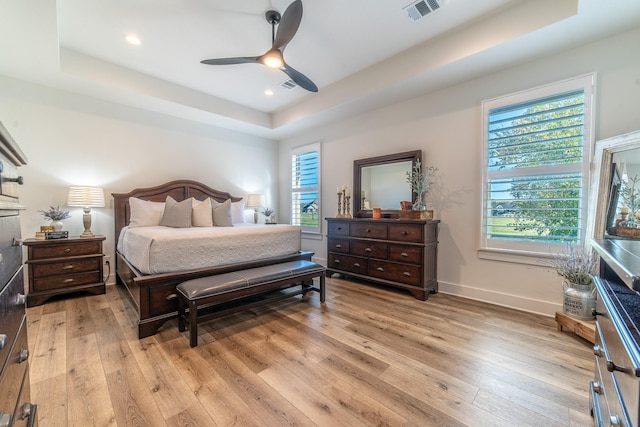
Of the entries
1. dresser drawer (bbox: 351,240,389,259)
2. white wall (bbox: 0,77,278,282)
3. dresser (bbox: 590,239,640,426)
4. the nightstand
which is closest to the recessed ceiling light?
white wall (bbox: 0,77,278,282)

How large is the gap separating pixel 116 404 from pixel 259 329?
1.10 metres

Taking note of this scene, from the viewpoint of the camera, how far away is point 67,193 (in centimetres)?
356

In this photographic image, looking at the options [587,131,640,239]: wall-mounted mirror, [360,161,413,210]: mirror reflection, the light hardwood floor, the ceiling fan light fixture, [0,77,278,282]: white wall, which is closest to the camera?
the light hardwood floor

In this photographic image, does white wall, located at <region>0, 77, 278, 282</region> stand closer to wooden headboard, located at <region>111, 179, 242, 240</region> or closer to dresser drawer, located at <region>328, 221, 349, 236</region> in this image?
wooden headboard, located at <region>111, 179, 242, 240</region>

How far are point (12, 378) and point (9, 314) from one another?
195mm

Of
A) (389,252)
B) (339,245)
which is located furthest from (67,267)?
(389,252)

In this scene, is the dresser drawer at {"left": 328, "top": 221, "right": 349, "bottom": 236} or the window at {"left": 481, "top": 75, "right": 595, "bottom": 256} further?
the dresser drawer at {"left": 328, "top": 221, "right": 349, "bottom": 236}

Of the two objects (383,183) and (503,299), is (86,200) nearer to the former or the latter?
(383,183)

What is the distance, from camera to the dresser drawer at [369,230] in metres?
3.55

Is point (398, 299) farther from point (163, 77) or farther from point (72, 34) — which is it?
point (72, 34)

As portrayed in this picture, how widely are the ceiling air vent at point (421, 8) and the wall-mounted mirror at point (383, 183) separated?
157 cm

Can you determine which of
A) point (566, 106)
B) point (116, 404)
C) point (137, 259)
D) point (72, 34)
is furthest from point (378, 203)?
point (72, 34)

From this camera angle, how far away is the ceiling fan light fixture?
246cm

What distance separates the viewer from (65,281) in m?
3.17
